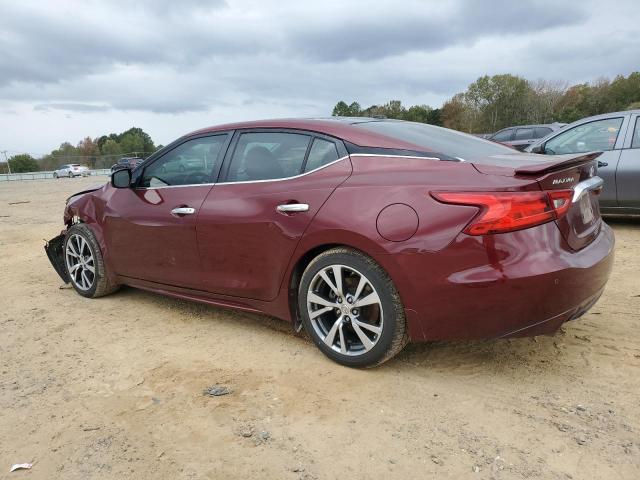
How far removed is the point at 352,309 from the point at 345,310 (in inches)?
1.9

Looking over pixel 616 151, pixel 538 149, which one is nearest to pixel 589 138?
pixel 616 151

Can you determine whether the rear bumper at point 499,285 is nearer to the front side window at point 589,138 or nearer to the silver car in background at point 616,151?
the silver car in background at point 616,151

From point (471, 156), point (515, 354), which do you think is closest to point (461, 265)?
point (471, 156)

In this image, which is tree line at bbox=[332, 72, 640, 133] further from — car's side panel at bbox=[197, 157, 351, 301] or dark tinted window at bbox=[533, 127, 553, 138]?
car's side panel at bbox=[197, 157, 351, 301]

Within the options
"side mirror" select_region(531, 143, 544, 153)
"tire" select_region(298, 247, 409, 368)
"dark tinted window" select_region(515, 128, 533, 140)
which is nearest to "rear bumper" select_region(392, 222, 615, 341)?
"tire" select_region(298, 247, 409, 368)

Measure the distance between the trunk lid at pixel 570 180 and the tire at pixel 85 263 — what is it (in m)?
3.49

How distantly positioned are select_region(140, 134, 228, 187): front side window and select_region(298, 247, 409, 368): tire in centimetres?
122

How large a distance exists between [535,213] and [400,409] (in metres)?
1.21

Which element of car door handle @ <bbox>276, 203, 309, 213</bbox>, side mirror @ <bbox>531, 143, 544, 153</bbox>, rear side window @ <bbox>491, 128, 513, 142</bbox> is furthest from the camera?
rear side window @ <bbox>491, 128, 513, 142</bbox>

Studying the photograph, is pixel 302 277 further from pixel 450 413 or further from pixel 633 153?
pixel 633 153

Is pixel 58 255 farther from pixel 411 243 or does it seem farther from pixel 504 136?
pixel 504 136

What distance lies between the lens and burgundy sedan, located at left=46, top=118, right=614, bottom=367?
269 cm

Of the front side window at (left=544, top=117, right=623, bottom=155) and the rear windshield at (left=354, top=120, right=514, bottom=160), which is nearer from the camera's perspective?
the rear windshield at (left=354, top=120, right=514, bottom=160)

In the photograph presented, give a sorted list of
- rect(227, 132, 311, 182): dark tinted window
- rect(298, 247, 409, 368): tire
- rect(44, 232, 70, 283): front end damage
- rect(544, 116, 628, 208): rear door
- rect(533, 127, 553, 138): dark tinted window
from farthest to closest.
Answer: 1. rect(533, 127, 553, 138): dark tinted window
2. rect(544, 116, 628, 208): rear door
3. rect(44, 232, 70, 283): front end damage
4. rect(227, 132, 311, 182): dark tinted window
5. rect(298, 247, 409, 368): tire
